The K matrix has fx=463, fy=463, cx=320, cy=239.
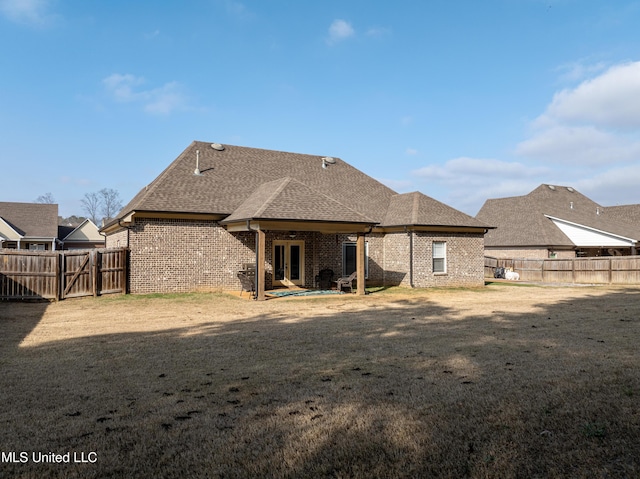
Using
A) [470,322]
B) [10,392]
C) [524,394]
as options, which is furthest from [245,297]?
[524,394]

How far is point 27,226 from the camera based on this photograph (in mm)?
38844

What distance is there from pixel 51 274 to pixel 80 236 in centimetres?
3288

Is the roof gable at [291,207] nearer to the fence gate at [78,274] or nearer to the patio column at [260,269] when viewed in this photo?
the patio column at [260,269]

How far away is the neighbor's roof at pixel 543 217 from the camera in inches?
1367

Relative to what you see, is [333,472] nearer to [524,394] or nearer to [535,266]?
[524,394]

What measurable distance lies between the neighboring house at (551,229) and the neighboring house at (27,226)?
36478mm

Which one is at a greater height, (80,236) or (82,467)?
(80,236)

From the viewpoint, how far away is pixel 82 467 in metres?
3.84

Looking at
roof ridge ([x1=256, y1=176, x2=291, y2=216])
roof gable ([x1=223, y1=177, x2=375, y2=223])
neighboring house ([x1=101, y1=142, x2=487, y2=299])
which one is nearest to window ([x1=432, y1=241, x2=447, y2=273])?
neighboring house ([x1=101, y1=142, x2=487, y2=299])

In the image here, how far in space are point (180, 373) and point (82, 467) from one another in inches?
120

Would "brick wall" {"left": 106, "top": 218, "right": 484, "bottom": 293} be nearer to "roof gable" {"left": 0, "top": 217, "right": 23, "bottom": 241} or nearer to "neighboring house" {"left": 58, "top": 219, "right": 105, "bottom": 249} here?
"roof gable" {"left": 0, "top": 217, "right": 23, "bottom": 241}

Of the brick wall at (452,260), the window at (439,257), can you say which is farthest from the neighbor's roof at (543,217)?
the window at (439,257)

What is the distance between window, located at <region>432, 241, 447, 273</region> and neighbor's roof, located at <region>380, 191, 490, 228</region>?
3.76ft

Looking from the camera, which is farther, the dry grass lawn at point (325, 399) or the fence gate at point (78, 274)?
the fence gate at point (78, 274)
